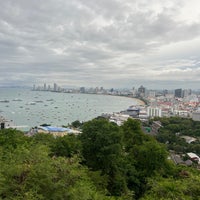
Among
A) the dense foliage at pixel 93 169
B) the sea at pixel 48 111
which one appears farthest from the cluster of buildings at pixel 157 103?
the dense foliage at pixel 93 169

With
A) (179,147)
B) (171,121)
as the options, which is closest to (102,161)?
(179,147)

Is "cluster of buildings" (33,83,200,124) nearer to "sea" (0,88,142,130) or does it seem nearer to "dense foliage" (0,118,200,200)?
"sea" (0,88,142,130)

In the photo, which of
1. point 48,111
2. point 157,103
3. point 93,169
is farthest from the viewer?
point 157,103

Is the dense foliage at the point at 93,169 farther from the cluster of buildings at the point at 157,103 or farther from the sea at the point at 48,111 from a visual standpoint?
the cluster of buildings at the point at 157,103

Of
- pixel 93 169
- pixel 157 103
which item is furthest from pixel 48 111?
pixel 93 169

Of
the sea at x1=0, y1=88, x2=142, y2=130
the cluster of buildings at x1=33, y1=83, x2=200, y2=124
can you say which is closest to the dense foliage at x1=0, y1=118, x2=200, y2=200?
the sea at x1=0, y1=88, x2=142, y2=130

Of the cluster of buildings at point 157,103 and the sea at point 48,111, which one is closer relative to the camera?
the sea at point 48,111

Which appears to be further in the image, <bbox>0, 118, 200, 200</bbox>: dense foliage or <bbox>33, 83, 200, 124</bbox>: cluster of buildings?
<bbox>33, 83, 200, 124</bbox>: cluster of buildings

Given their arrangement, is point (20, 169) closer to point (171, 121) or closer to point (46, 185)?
point (46, 185)

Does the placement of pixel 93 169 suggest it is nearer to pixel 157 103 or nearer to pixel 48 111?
pixel 48 111
